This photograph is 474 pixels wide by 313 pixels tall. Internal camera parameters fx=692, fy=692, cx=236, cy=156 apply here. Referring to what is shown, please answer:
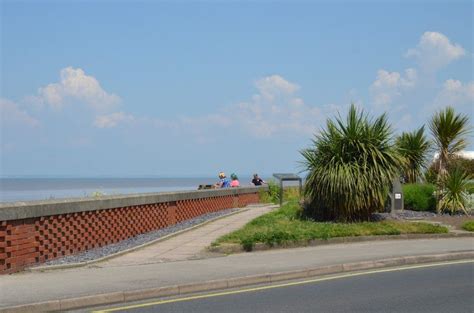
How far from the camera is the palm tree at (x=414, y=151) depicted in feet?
82.4

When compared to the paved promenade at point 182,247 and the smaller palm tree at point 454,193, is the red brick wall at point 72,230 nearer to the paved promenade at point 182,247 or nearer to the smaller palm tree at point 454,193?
the paved promenade at point 182,247

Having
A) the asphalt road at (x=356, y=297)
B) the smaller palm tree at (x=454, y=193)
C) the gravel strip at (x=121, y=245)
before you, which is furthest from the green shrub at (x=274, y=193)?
the asphalt road at (x=356, y=297)

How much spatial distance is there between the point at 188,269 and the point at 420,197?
12505mm

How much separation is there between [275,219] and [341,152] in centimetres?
260

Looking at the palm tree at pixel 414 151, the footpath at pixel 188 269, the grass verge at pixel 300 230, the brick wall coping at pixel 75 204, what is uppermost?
the palm tree at pixel 414 151

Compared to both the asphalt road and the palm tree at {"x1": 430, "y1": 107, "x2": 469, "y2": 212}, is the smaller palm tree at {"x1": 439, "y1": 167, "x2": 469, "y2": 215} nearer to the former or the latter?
the palm tree at {"x1": 430, "y1": 107, "x2": 469, "y2": 212}

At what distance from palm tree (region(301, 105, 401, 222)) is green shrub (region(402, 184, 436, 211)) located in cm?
418

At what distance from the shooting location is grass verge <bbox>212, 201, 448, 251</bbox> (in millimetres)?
15477

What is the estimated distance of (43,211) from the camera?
1296cm

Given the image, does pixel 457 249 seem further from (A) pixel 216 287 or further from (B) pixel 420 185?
(B) pixel 420 185

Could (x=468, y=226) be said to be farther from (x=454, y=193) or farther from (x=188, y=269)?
(x=188, y=269)

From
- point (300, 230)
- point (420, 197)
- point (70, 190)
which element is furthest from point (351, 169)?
point (70, 190)

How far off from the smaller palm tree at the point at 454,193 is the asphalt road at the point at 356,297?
33.4 feet

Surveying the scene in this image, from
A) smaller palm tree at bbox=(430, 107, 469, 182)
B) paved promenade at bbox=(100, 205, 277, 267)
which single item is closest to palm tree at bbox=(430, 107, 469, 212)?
smaller palm tree at bbox=(430, 107, 469, 182)
